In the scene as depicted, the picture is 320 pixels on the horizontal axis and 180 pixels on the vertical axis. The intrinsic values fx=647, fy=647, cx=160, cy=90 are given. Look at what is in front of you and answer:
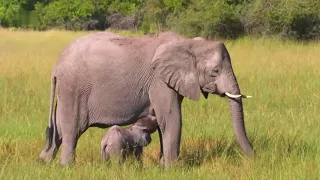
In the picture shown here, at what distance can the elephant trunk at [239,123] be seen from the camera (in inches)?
201

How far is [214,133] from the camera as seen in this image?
6.38m

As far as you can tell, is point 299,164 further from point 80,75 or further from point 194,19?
point 194,19

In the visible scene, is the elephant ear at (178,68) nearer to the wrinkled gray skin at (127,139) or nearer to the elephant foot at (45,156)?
the wrinkled gray skin at (127,139)

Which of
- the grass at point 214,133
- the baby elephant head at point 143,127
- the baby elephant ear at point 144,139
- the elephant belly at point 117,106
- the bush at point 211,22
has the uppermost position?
the elephant belly at point 117,106

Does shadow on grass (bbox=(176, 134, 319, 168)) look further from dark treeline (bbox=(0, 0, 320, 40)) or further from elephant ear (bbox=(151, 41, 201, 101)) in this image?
dark treeline (bbox=(0, 0, 320, 40))

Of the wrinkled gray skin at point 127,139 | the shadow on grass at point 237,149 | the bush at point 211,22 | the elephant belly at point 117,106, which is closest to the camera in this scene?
the wrinkled gray skin at point 127,139

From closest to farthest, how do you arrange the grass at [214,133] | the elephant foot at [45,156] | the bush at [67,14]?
the grass at [214,133], the elephant foot at [45,156], the bush at [67,14]

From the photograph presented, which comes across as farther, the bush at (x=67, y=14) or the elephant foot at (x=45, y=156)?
the bush at (x=67, y=14)

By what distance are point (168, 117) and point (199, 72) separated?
44 cm

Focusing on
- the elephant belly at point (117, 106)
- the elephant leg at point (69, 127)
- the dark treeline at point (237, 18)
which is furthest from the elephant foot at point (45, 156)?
the dark treeline at point (237, 18)

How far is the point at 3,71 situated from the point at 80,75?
6305 millimetres

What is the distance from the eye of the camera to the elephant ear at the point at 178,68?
5.12m

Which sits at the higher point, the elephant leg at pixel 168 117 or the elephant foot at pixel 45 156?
the elephant leg at pixel 168 117

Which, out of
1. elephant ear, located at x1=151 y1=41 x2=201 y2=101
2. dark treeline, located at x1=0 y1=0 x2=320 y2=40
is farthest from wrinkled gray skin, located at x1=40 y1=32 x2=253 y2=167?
dark treeline, located at x1=0 y1=0 x2=320 y2=40
